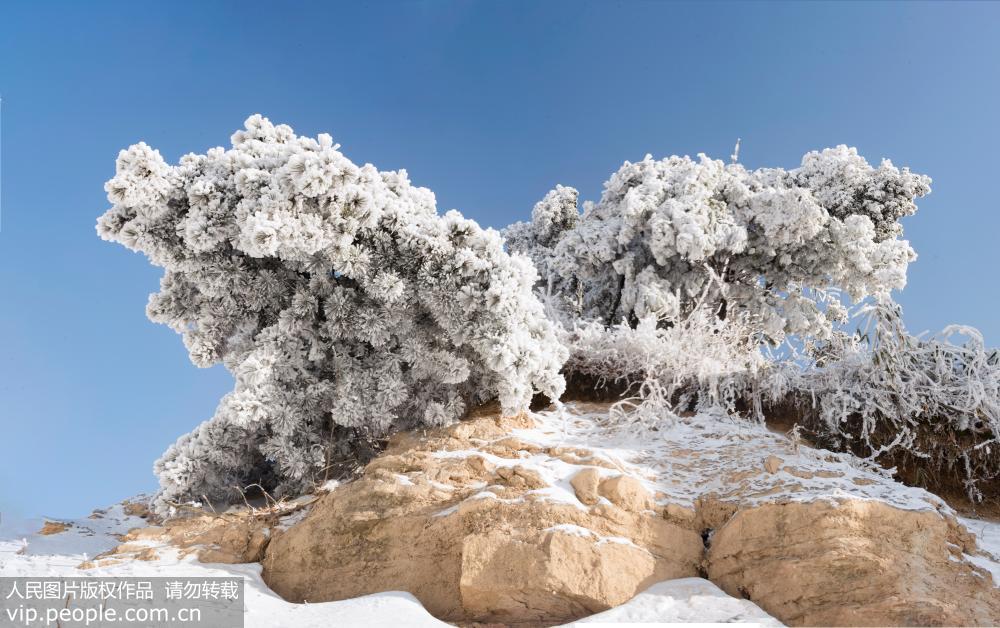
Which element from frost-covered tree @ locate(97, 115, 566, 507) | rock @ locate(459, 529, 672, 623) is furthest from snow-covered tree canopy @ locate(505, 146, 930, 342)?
rock @ locate(459, 529, 672, 623)

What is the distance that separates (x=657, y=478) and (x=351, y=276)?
310 centimetres

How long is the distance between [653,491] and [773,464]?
0.87 metres

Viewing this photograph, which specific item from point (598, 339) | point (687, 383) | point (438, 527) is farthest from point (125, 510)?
point (687, 383)

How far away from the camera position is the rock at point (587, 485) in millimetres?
4108

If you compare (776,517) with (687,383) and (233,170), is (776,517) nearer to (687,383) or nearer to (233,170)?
(687,383)

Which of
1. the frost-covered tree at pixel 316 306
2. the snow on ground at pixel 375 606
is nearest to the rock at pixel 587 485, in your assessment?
the snow on ground at pixel 375 606

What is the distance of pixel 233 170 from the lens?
227 inches

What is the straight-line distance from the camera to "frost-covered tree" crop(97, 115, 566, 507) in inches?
205

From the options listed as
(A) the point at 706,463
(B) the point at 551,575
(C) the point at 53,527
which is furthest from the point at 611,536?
(C) the point at 53,527

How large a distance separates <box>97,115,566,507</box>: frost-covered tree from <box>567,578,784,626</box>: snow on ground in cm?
218

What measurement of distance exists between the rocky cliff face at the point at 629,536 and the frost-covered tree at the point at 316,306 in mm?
887

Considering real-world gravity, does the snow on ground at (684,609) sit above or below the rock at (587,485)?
below

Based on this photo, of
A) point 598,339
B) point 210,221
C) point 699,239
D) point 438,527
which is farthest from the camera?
point 699,239

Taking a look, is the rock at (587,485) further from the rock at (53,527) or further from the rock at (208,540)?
the rock at (53,527)
